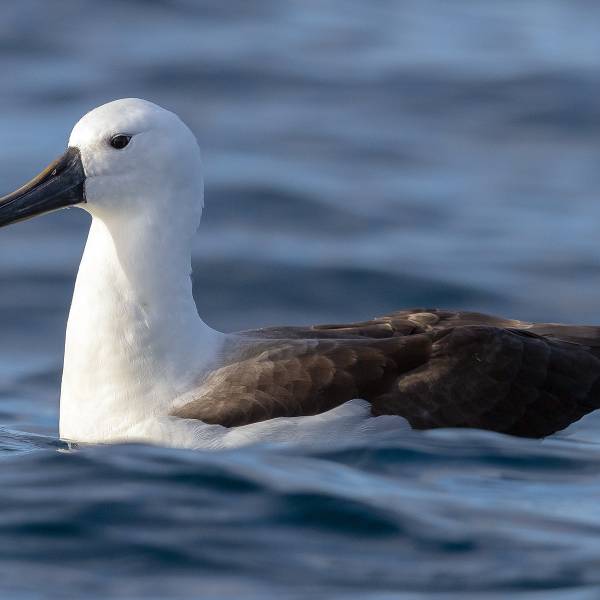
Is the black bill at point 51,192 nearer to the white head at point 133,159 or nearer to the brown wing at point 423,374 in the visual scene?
the white head at point 133,159

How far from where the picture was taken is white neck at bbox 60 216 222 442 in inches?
299

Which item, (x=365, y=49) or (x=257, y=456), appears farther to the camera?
(x=365, y=49)

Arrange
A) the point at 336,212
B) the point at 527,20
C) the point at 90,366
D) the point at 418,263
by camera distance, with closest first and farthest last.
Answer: the point at 90,366
the point at 418,263
the point at 336,212
the point at 527,20

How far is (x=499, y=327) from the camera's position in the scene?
818 centimetres

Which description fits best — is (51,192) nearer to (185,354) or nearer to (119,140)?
(119,140)

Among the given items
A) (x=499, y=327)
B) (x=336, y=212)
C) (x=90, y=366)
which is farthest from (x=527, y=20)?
(x=90, y=366)

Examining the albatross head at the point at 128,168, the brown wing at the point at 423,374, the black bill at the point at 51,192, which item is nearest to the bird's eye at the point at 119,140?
the albatross head at the point at 128,168

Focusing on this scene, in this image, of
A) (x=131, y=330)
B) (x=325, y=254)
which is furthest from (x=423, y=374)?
(x=325, y=254)

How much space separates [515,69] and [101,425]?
8.01 m

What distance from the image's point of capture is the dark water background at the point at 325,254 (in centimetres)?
596

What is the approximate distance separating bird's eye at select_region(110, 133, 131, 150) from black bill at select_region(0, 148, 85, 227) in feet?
0.58

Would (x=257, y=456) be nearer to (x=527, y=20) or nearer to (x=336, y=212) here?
(x=336, y=212)

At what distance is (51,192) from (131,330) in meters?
0.76

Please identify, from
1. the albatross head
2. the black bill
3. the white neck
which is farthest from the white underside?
the black bill
